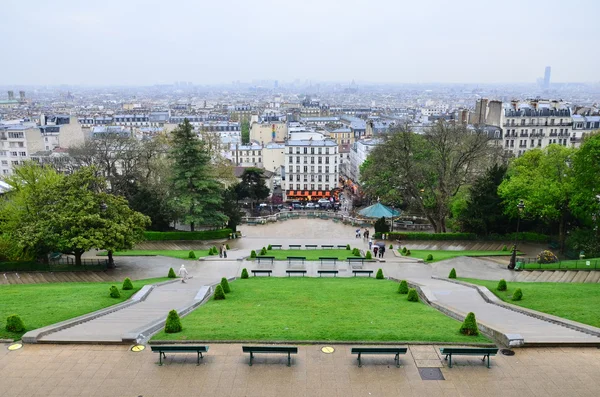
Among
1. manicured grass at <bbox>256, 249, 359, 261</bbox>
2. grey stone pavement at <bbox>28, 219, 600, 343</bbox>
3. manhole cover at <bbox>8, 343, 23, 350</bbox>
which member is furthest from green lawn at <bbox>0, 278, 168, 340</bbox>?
manicured grass at <bbox>256, 249, 359, 261</bbox>

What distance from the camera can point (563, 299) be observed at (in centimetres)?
2084

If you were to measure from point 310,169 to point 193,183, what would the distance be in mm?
41668

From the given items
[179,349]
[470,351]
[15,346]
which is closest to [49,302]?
[15,346]

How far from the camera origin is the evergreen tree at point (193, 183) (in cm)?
4372

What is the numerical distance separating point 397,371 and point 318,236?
35011 millimetres

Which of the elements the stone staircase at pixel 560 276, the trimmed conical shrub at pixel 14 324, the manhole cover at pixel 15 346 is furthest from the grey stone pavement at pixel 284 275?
the trimmed conical shrub at pixel 14 324

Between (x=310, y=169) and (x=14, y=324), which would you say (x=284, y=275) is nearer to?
(x=14, y=324)

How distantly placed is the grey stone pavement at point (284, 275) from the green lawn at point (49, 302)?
52.5 inches

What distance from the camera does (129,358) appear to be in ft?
48.0

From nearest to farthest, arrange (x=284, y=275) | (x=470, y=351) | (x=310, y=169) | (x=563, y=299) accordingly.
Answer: (x=470, y=351)
(x=563, y=299)
(x=284, y=275)
(x=310, y=169)

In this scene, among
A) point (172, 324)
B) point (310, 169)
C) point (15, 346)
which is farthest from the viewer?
point (310, 169)

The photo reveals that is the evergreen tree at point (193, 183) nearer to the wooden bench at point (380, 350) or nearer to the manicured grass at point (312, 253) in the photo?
the manicured grass at point (312, 253)

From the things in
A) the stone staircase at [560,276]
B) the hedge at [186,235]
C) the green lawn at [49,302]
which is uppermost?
the green lawn at [49,302]

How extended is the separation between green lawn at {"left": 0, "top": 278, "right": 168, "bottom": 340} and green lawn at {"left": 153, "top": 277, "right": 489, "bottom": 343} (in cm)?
503
